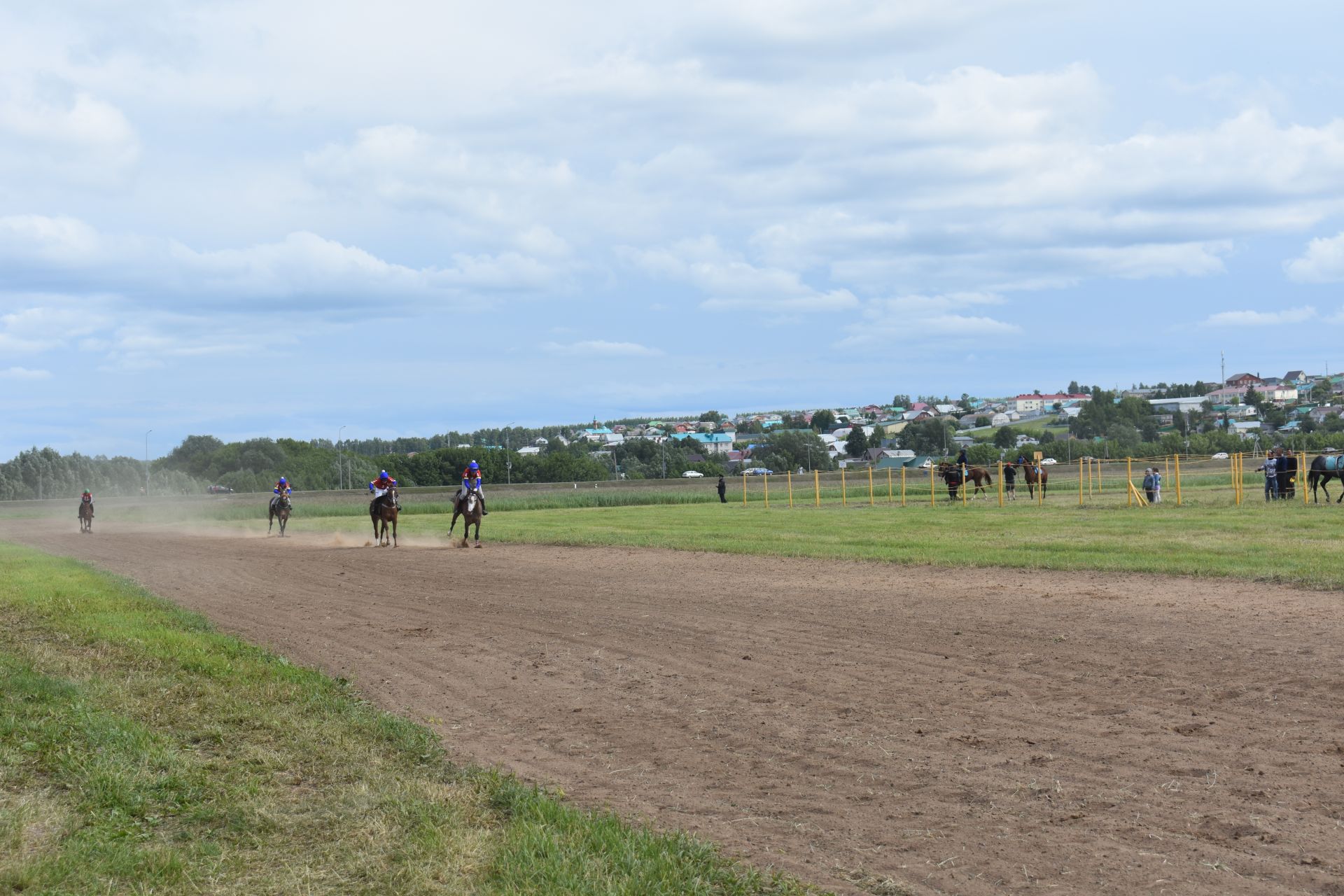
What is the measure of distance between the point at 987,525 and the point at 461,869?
2676 cm

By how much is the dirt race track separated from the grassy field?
0.59 meters

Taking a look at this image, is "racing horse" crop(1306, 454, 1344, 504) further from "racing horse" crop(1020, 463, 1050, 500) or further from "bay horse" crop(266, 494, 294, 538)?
"bay horse" crop(266, 494, 294, 538)

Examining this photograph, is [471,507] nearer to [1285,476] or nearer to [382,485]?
[382,485]

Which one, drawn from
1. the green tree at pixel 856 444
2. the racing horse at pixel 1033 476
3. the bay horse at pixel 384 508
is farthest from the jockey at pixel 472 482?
the green tree at pixel 856 444

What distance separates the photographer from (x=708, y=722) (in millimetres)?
9398

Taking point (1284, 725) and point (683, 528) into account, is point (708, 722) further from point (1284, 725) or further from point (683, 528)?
point (683, 528)

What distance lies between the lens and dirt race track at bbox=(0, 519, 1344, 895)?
20.8 ft

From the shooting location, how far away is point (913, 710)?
31.3ft

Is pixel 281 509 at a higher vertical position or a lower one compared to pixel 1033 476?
lower

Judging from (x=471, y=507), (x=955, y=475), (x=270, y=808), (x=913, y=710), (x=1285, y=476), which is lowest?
(x=913, y=710)

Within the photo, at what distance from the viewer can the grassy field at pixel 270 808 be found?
5.80 meters

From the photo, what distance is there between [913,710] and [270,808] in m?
4.92

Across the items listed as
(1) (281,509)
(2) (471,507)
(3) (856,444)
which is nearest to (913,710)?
(2) (471,507)

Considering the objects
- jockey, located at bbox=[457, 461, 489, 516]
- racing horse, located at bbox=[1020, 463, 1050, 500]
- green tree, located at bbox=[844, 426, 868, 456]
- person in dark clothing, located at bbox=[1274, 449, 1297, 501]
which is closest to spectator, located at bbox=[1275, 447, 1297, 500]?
person in dark clothing, located at bbox=[1274, 449, 1297, 501]
